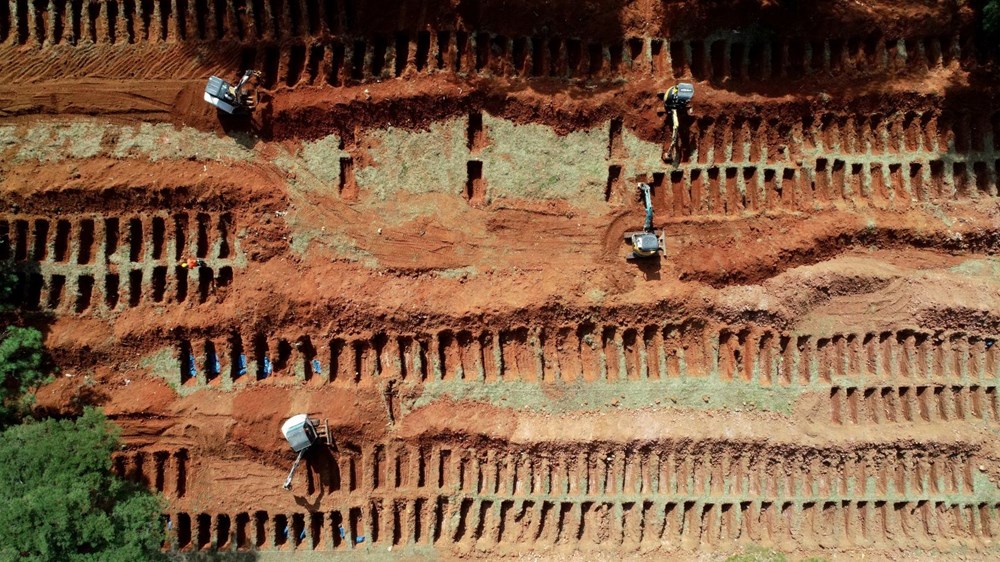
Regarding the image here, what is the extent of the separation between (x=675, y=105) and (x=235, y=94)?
603cm

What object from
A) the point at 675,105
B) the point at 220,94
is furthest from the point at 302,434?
the point at 675,105

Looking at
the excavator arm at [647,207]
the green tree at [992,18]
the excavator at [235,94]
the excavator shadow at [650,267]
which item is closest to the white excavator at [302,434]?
the excavator at [235,94]

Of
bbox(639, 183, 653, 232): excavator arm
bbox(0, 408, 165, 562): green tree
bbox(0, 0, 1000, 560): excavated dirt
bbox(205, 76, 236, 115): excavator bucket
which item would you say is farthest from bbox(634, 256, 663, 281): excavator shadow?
bbox(0, 408, 165, 562): green tree

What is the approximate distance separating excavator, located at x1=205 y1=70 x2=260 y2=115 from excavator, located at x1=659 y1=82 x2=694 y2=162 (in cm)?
572

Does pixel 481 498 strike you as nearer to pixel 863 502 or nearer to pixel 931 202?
pixel 863 502

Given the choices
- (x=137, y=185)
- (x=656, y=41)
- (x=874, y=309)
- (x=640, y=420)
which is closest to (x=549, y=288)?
(x=640, y=420)

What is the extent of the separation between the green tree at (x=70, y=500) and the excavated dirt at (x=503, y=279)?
1.82ft

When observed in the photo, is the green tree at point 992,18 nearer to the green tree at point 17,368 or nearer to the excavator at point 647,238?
the excavator at point 647,238

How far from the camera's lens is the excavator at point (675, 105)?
8.15 metres

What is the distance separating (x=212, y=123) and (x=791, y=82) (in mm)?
8289

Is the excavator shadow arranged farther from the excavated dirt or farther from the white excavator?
the white excavator

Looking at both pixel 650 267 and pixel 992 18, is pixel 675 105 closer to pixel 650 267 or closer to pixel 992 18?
pixel 650 267

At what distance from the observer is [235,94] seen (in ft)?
26.5

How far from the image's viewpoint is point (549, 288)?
8.29 metres
